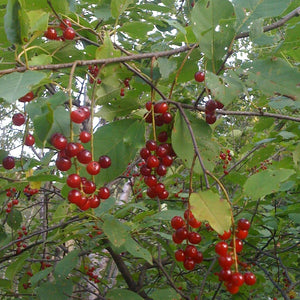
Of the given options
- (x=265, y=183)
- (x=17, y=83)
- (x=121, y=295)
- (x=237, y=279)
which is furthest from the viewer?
(x=121, y=295)

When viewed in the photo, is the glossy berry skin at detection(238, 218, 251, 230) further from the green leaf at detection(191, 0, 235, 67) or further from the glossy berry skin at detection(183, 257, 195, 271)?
the green leaf at detection(191, 0, 235, 67)

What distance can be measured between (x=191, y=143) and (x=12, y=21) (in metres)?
0.66

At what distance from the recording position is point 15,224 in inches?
107

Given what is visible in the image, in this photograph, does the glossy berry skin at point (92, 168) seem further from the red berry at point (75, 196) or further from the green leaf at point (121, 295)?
the green leaf at point (121, 295)

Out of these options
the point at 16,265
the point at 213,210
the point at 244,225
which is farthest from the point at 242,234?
the point at 16,265

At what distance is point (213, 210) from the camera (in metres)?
0.80

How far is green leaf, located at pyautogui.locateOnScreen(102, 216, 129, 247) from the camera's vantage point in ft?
4.29

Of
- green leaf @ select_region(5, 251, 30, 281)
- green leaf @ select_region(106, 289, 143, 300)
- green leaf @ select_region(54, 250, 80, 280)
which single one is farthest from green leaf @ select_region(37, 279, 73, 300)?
green leaf @ select_region(5, 251, 30, 281)

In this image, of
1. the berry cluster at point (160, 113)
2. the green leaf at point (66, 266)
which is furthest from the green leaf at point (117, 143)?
the green leaf at point (66, 266)

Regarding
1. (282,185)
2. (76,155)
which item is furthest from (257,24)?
(282,185)

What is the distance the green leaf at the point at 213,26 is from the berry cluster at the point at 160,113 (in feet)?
0.72

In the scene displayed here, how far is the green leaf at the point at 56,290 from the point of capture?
6.03ft

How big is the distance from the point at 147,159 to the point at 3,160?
731mm

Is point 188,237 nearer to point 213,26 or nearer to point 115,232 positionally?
point 115,232
